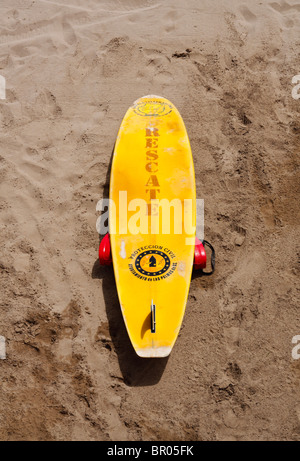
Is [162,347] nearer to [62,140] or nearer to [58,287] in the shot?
[58,287]

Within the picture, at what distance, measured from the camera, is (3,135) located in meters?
5.84

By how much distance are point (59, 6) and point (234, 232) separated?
4.56 meters

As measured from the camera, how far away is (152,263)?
14.7 feet

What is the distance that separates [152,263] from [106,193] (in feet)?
4.23

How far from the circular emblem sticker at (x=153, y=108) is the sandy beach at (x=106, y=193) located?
14.1 inches

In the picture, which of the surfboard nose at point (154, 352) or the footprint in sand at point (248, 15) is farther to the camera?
the footprint in sand at point (248, 15)

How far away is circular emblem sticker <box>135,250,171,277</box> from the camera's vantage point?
175 inches

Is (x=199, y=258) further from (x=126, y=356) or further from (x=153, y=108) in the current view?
(x=153, y=108)

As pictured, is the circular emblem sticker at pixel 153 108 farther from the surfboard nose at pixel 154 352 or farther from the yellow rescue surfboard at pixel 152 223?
the surfboard nose at pixel 154 352

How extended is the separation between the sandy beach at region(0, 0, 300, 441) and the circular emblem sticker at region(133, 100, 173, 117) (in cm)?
36

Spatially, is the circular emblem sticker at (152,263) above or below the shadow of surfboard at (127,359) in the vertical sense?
above

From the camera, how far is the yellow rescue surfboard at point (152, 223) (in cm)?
427

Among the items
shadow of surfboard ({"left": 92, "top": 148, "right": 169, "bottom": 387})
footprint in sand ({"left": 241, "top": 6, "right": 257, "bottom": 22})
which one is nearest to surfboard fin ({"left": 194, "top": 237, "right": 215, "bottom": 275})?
shadow of surfboard ({"left": 92, "top": 148, "right": 169, "bottom": 387})

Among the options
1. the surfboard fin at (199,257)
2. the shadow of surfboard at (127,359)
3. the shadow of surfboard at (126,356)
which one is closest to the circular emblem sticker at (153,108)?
the surfboard fin at (199,257)
